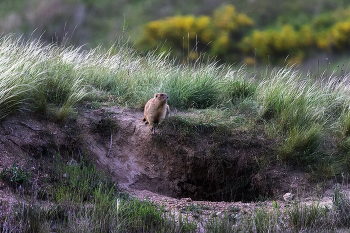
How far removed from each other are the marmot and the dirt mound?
0.62 feet

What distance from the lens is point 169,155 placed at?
17.4ft

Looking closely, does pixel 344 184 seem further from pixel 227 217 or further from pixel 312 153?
pixel 227 217

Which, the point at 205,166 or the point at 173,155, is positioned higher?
the point at 173,155

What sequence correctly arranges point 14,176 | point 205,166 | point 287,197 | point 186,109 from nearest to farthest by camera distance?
point 14,176 → point 287,197 → point 205,166 → point 186,109

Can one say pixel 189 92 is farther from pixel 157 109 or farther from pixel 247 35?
pixel 247 35

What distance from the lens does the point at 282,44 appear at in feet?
50.0

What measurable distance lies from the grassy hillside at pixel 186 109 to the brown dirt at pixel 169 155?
196 mm

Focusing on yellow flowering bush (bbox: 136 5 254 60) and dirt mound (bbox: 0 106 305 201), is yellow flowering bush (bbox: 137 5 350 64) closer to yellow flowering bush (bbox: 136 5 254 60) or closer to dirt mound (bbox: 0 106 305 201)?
yellow flowering bush (bbox: 136 5 254 60)

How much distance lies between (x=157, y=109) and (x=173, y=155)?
751 mm

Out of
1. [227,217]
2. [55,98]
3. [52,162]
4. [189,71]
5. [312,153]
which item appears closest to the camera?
[227,217]

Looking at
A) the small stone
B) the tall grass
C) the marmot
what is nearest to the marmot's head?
the marmot

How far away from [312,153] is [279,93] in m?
1.16

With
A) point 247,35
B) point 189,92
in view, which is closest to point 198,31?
point 247,35

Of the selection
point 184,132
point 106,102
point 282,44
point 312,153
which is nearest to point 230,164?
point 184,132
